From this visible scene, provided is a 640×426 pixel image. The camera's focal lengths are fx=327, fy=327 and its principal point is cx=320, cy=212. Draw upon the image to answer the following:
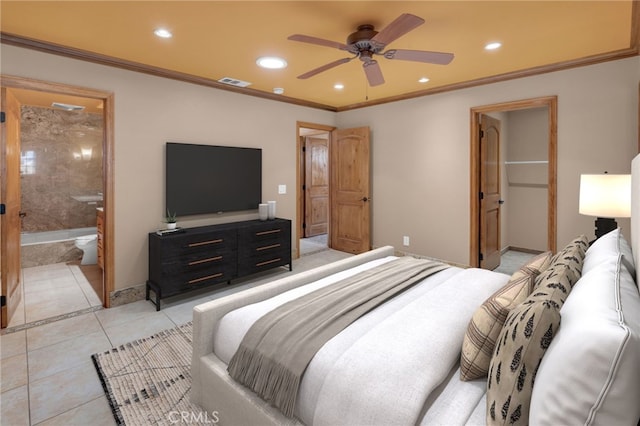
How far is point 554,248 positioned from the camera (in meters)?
3.72

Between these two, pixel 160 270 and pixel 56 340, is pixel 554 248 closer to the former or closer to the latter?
pixel 160 270

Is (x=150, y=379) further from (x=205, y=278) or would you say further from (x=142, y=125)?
(x=142, y=125)

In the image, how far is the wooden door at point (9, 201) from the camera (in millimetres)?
2816

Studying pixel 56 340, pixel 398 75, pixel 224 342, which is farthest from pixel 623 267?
pixel 56 340

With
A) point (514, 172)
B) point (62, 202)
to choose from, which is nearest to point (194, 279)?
point (62, 202)

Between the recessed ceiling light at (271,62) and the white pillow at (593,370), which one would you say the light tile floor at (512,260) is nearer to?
the recessed ceiling light at (271,62)

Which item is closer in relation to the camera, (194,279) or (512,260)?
(194,279)

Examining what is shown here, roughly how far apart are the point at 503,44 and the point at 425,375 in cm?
308

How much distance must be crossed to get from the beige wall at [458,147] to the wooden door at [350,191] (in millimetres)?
171

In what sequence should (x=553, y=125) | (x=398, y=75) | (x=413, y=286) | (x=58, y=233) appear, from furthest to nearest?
(x=58, y=233)
(x=398, y=75)
(x=553, y=125)
(x=413, y=286)

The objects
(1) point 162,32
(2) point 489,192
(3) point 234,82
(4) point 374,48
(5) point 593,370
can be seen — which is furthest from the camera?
(2) point 489,192

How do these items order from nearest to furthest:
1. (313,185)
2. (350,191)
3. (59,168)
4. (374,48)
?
(374,48), (350,191), (59,168), (313,185)

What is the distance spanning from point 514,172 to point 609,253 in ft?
15.5

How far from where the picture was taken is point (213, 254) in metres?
3.70
